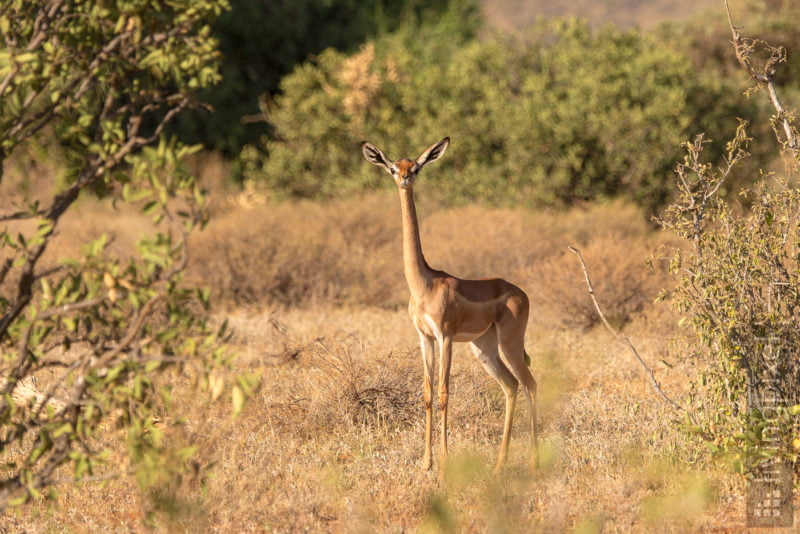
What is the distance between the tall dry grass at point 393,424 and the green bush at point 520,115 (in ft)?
9.90

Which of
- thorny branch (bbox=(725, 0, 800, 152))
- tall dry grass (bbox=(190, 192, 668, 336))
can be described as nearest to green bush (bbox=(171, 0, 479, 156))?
tall dry grass (bbox=(190, 192, 668, 336))

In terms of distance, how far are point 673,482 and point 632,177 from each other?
11285 mm

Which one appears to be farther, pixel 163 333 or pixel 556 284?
pixel 556 284

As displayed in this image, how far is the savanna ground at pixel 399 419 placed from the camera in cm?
549

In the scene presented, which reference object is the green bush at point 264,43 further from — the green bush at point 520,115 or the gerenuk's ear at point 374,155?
the gerenuk's ear at point 374,155

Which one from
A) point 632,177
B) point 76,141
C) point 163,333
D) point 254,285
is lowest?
point 254,285

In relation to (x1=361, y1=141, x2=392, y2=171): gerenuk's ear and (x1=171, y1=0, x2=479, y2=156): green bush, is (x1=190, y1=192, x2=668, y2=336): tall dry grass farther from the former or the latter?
(x1=171, y1=0, x2=479, y2=156): green bush

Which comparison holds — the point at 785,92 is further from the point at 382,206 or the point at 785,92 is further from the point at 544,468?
the point at 544,468

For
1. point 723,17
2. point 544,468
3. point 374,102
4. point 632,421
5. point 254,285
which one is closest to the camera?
point 544,468

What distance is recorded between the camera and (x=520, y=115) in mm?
16594

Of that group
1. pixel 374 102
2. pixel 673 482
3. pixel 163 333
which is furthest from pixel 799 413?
pixel 374 102

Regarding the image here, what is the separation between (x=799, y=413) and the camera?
571cm

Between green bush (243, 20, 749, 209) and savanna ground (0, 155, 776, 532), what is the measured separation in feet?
8.71

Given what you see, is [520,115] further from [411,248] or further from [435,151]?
[411,248]
